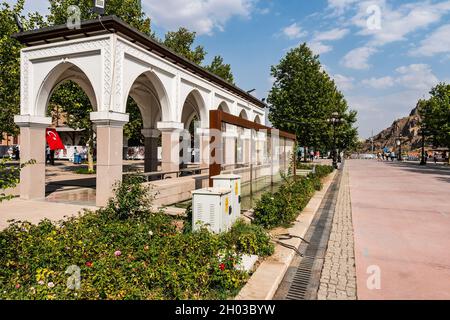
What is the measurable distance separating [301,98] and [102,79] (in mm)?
25672

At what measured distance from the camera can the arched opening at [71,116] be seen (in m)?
11.9

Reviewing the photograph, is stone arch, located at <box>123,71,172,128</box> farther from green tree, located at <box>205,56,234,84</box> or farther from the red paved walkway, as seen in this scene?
green tree, located at <box>205,56,234,84</box>

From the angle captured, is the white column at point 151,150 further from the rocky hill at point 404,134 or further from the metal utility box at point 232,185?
the rocky hill at point 404,134

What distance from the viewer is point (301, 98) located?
32125 millimetres

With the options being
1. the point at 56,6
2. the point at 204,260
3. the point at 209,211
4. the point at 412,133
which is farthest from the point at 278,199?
the point at 412,133

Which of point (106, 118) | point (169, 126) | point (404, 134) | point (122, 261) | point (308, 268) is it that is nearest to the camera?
point (122, 261)

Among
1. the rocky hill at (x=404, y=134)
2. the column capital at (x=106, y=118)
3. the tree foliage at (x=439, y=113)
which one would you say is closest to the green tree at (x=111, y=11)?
the column capital at (x=106, y=118)

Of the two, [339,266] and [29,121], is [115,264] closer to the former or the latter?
[339,266]

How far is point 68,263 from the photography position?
452 centimetres

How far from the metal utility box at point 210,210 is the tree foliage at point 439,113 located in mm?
39846

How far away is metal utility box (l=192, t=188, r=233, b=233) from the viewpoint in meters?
6.36

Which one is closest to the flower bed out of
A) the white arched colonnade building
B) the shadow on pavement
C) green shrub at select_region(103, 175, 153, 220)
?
green shrub at select_region(103, 175, 153, 220)

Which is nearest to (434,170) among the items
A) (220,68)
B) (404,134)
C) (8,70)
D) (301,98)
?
(301,98)

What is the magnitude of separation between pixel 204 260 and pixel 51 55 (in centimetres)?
1077
